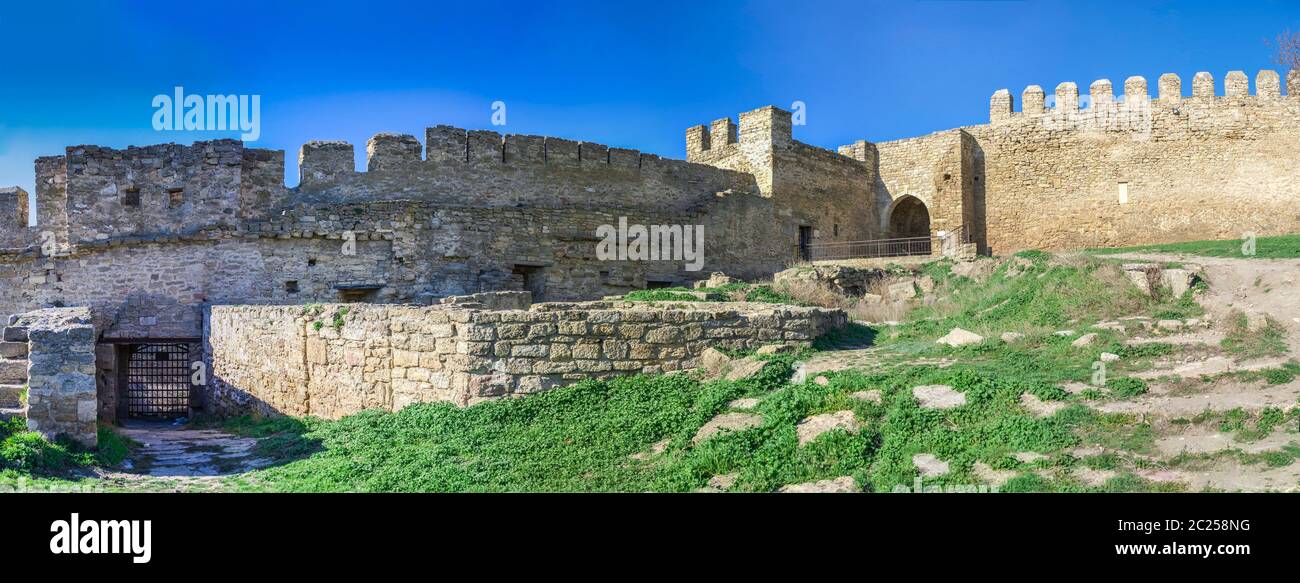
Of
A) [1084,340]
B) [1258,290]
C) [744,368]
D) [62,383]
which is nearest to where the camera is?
[62,383]

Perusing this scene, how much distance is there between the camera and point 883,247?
26219mm

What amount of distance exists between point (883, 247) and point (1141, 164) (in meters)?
7.24

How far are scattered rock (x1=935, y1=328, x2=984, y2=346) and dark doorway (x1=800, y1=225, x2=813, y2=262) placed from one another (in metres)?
13.8

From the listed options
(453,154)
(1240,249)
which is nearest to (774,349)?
(1240,249)

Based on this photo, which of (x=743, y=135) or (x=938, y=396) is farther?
(x=743, y=135)

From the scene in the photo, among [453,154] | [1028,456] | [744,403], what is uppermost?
[453,154]

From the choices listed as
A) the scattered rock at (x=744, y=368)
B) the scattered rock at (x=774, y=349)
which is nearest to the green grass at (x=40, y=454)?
the scattered rock at (x=744, y=368)

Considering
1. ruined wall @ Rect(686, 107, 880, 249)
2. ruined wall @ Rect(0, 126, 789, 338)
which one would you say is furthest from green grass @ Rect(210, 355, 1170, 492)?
ruined wall @ Rect(686, 107, 880, 249)

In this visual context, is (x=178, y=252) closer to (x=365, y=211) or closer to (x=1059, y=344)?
(x=365, y=211)

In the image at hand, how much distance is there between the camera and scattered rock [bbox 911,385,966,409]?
7289 millimetres

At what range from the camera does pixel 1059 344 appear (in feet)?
29.5

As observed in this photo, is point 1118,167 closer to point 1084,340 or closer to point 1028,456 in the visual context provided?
point 1084,340
